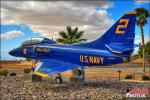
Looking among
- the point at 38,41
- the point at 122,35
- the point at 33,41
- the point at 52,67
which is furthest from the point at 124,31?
the point at 33,41

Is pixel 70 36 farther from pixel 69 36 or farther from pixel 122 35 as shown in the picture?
pixel 122 35

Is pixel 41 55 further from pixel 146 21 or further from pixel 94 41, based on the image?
pixel 146 21

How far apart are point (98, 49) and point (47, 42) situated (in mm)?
5515

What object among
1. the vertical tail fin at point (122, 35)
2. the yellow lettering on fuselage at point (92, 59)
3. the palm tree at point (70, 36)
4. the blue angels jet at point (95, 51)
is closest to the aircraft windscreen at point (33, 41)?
the blue angels jet at point (95, 51)

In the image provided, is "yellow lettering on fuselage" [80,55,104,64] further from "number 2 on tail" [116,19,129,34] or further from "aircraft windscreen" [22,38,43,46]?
"aircraft windscreen" [22,38,43,46]

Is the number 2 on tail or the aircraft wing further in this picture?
the aircraft wing

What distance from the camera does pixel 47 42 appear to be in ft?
82.7

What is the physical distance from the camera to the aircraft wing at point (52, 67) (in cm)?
2115

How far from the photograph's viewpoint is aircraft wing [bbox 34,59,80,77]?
21.1 metres

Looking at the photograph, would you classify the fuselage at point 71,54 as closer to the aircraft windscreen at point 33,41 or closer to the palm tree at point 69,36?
the aircraft windscreen at point 33,41

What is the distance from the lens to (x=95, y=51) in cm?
2138

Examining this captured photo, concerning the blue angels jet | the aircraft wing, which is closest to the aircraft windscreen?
the blue angels jet

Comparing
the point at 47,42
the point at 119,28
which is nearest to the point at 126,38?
the point at 119,28

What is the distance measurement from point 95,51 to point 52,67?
3.45 meters
